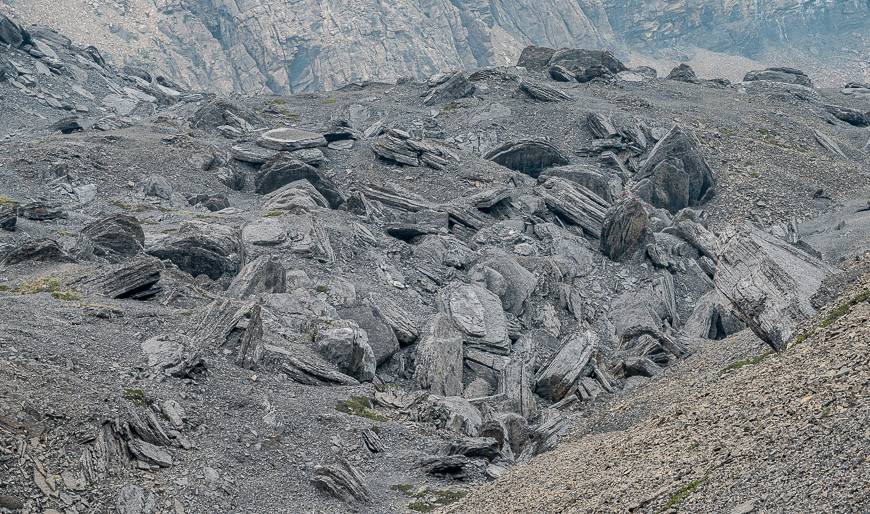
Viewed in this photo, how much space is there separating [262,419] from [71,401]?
18.3ft

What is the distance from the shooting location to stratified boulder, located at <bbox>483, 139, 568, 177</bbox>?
204 ft

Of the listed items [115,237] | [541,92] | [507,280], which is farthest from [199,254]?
[541,92]

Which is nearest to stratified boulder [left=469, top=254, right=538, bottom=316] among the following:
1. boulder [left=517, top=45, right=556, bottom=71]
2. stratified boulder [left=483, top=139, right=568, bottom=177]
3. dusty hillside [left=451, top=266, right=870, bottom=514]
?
dusty hillside [left=451, top=266, right=870, bottom=514]

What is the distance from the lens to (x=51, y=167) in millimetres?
50625

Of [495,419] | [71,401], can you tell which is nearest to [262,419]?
[71,401]

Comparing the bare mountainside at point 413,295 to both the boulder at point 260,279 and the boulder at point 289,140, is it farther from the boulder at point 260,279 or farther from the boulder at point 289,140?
the boulder at point 289,140

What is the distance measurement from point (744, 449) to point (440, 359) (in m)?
19.5

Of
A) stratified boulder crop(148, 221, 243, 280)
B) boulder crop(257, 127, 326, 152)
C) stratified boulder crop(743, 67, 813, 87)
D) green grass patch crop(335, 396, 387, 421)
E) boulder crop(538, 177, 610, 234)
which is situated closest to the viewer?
green grass patch crop(335, 396, 387, 421)

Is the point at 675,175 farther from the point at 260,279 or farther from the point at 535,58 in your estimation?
the point at 260,279

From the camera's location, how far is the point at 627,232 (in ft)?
163

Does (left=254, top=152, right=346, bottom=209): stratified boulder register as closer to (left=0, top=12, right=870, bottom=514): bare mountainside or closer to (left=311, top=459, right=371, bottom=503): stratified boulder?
(left=0, top=12, right=870, bottom=514): bare mountainside

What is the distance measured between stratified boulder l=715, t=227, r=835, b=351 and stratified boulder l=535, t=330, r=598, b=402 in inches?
353

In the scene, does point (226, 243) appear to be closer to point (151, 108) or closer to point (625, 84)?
point (151, 108)

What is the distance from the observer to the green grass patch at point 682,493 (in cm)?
1552
